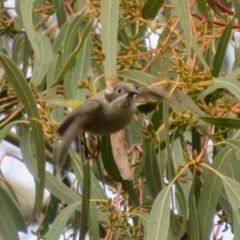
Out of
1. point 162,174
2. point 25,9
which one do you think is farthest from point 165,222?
point 25,9

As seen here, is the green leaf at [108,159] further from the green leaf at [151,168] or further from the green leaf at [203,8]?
the green leaf at [203,8]

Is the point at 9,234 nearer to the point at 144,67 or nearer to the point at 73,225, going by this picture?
the point at 73,225

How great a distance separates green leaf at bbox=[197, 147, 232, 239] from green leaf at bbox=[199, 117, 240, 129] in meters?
0.13

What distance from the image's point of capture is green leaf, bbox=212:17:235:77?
2.17m

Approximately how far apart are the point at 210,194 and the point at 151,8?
57 centimetres

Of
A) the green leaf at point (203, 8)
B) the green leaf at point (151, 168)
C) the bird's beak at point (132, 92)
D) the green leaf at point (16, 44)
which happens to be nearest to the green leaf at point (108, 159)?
the green leaf at point (151, 168)

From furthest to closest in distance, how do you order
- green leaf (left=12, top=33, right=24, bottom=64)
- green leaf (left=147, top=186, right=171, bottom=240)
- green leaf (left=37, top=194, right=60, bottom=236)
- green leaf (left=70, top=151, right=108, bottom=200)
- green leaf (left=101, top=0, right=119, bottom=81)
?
green leaf (left=12, top=33, right=24, bottom=64) < green leaf (left=37, top=194, right=60, bottom=236) < green leaf (left=70, top=151, right=108, bottom=200) < green leaf (left=101, top=0, right=119, bottom=81) < green leaf (left=147, top=186, right=171, bottom=240)

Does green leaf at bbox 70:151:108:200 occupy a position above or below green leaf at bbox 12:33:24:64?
below

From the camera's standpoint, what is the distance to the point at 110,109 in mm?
2066

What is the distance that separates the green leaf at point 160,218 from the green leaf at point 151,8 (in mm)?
555

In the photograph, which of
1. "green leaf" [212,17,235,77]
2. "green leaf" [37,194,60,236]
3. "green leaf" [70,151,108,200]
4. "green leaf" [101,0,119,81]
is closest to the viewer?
"green leaf" [101,0,119,81]

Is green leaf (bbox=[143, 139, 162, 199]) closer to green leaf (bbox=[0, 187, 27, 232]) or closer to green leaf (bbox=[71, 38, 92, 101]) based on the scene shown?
green leaf (bbox=[71, 38, 92, 101])

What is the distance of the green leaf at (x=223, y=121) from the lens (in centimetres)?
191

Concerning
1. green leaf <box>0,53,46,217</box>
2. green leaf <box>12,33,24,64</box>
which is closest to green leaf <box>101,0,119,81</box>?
green leaf <box>0,53,46,217</box>
